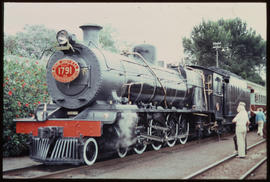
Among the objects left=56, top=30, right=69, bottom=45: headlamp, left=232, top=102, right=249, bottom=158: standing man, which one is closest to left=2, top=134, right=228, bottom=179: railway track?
left=56, top=30, right=69, bottom=45: headlamp

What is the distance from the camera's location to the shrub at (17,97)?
910 centimetres

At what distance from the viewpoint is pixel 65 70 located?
786 cm

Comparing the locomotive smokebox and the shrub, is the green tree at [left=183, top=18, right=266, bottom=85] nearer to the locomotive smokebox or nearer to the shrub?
the locomotive smokebox

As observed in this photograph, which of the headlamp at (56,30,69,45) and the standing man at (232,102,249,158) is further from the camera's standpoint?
the standing man at (232,102,249,158)

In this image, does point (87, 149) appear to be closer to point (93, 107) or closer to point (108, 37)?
point (93, 107)

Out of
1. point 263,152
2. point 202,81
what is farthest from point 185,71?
point 263,152

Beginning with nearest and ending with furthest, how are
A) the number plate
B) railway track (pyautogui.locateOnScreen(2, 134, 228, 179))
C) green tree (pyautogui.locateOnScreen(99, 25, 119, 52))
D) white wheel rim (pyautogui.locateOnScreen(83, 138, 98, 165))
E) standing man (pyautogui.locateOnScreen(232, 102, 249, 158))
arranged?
1. railway track (pyautogui.locateOnScreen(2, 134, 228, 179))
2. white wheel rim (pyautogui.locateOnScreen(83, 138, 98, 165))
3. the number plate
4. standing man (pyautogui.locateOnScreen(232, 102, 249, 158))
5. green tree (pyautogui.locateOnScreen(99, 25, 119, 52))

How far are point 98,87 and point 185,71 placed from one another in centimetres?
583

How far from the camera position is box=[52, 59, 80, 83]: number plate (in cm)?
774

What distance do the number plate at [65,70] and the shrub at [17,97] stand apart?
193cm

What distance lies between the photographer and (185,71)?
12680 millimetres

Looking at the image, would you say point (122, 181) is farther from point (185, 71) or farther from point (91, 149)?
point (185, 71)

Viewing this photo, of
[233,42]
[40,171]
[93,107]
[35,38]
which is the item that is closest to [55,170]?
[40,171]

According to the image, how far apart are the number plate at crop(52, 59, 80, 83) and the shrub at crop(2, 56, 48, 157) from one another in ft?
6.34
